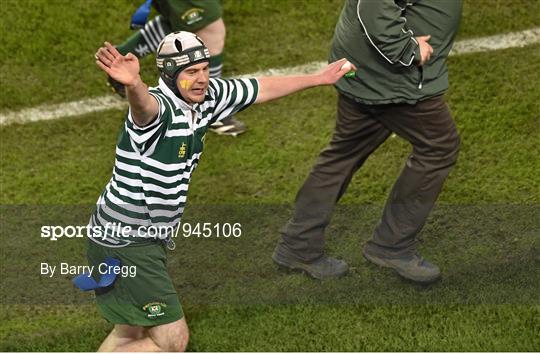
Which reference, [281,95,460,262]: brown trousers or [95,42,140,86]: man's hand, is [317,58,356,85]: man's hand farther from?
[95,42,140,86]: man's hand

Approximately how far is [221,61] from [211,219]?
1.29m

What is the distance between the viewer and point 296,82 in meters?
6.77

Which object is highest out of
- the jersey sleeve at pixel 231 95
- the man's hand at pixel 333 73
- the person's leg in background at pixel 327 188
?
the jersey sleeve at pixel 231 95

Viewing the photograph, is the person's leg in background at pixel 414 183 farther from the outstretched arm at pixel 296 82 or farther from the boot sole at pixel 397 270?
the outstretched arm at pixel 296 82

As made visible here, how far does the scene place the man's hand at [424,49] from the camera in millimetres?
7035

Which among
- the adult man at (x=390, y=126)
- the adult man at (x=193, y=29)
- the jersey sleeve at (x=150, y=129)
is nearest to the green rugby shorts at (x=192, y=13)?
the adult man at (x=193, y=29)

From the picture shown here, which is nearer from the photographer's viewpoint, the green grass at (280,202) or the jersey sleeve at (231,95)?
the jersey sleeve at (231,95)

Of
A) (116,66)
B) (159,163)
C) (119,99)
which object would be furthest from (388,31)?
(119,99)

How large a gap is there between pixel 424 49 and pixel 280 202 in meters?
1.78

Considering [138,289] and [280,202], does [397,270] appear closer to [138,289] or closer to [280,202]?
[280,202]

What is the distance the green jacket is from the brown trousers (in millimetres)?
103

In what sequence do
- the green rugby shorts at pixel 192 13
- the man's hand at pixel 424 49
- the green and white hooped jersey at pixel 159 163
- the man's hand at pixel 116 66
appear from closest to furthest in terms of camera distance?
1. the man's hand at pixel 116 66
2. the green and white hooped jersey at pixel 159 163
3. the man's hand at pixel 424 49
4. the green rugby shorts at pixel 192 13

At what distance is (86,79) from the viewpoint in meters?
9.73

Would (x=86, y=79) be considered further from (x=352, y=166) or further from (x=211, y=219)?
(x=352, y=166)
